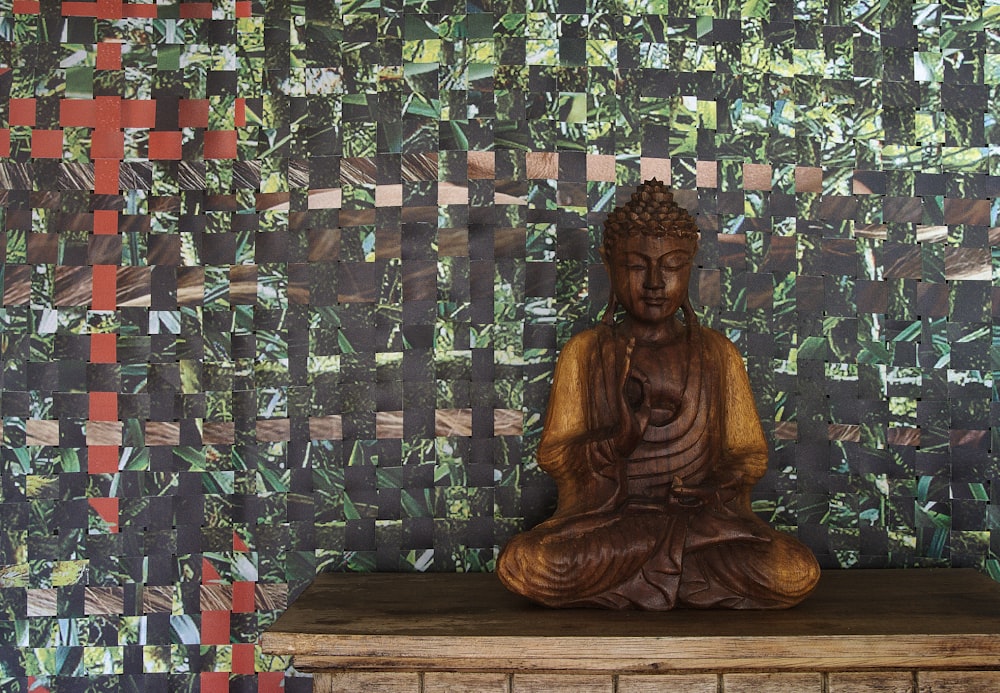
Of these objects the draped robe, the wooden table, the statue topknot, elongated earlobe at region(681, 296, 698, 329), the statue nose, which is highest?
the statue topknot

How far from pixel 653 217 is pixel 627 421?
17.2 inches

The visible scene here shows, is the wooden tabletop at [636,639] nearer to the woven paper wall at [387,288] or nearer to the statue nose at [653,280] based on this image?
the woven paper wall at [387,288]

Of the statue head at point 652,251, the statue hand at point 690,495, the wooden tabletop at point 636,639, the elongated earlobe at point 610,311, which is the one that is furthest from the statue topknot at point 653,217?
the wooden tabletop at point 636,639

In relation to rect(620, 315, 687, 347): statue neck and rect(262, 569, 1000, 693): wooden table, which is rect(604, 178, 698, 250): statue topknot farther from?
rect(262, 569, 1000, 693): wooden table

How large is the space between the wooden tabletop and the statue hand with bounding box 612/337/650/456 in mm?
334

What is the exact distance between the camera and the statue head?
74.9 inches

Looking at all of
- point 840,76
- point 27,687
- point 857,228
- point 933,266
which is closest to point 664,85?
point 840,76

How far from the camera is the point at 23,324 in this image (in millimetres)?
2209

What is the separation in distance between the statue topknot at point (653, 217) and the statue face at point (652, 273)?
Answer: 1 cm

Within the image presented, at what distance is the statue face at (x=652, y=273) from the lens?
1.91 m

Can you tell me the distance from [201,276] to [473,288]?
2.22 feet

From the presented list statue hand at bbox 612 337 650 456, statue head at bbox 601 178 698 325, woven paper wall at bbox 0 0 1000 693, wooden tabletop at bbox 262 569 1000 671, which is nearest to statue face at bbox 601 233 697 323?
statue head at bbox 601 178 698 325

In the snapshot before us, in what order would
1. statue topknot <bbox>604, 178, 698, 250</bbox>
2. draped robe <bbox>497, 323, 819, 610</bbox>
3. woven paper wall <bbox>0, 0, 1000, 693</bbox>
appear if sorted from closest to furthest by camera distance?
draped robe <bbox>497, 323, 819, 610</bbox> → statue topknot <bbox>604, 178, 698, 250</bbox> → woven paper wall <bbox>0, 0, 1000, 693</bbox>

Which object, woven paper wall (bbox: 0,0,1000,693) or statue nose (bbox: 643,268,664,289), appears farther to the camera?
woven paper wall (bbox: 0,0,1000,693)
